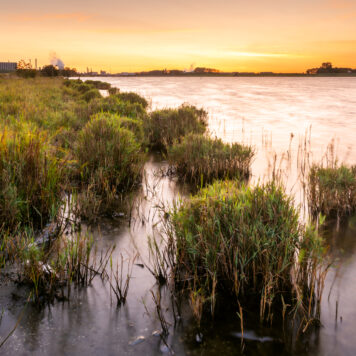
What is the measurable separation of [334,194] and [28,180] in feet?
19.4

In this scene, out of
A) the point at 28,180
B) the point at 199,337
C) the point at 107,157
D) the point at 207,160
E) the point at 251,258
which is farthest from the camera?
the point at 207,160

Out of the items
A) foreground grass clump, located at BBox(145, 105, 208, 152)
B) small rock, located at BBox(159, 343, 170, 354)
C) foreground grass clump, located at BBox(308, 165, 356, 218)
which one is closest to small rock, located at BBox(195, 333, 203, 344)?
small rock, located at BBox(159, 343, 170, 354)

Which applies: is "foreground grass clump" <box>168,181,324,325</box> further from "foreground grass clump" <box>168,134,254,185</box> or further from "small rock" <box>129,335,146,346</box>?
"foreground grass clump" <box>168,134,254,185</box>

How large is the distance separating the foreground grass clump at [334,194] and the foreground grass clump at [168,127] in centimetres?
710

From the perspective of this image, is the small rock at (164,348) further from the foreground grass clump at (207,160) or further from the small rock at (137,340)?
the foreground grass clump at (207,160)

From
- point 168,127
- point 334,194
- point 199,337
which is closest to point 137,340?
point 199,337

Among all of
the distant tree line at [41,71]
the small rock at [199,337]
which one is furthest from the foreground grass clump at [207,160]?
the distant tree line at [41,71]

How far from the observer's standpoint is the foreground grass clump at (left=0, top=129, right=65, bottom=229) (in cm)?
560

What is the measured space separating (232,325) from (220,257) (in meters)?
0.78

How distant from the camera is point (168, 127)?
14.4 metres

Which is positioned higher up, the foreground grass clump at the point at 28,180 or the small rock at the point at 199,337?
the foreground grass clump at the point at 28,180

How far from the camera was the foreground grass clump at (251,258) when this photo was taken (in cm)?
396

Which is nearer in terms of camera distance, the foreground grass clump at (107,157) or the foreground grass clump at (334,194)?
the foreground grass clump at (334,194)

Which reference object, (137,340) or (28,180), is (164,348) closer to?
(137,340)
